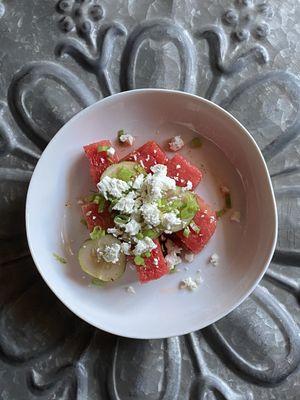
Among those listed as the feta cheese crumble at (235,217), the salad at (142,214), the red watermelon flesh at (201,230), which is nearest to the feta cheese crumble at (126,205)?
the salad at (142,214)

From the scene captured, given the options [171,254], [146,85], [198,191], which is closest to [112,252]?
[171,254]

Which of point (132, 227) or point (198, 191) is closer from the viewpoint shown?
point (132, 227)

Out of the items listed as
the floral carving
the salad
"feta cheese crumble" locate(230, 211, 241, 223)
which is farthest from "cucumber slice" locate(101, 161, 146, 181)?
the floral carving

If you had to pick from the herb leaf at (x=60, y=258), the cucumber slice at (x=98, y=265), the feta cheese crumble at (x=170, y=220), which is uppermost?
the feta cheese crumble at (x=170, y=220)

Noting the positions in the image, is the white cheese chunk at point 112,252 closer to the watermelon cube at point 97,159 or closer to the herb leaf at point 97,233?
the herb leaf at point 97,233

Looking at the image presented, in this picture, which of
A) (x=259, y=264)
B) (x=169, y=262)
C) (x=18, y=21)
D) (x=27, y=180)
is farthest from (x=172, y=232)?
(x=18, y=21)

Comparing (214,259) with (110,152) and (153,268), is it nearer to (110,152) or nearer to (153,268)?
(153,268)
